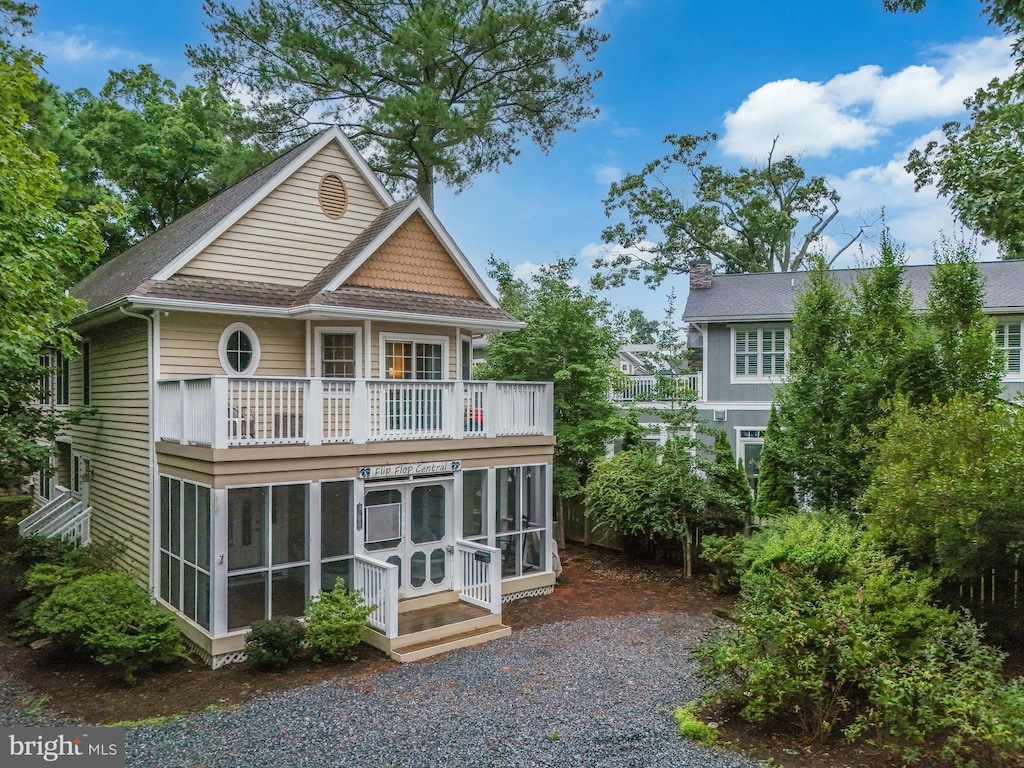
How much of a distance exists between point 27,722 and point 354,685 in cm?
356

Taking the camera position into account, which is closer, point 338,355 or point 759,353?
point 338,355

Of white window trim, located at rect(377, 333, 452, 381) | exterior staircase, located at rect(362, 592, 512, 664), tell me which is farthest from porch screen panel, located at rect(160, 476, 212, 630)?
white window trim, located at rect(377, 333, 452, 381)

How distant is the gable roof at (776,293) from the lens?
18.8 m

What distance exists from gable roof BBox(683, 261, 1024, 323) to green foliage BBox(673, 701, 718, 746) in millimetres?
14622

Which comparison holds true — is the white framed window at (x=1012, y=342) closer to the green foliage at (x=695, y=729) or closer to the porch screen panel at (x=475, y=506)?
the porch screen panel at (x=475, y=506)

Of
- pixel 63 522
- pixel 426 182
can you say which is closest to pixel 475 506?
pixel 63 522

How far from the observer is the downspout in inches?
412

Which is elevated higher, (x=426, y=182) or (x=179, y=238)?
(x=426, y=182)

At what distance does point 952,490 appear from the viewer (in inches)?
302

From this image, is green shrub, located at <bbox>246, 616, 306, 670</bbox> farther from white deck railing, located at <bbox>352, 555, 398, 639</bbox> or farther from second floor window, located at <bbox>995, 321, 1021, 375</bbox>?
second floor window, located at <bbox>995, 321, 1021, 375</bbox>

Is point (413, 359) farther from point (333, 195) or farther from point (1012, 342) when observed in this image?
point (1012, 342)

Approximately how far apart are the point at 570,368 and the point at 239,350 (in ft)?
24.6

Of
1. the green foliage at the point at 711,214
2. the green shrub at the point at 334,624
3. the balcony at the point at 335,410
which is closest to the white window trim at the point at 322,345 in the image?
the balcony at the point at 335,410

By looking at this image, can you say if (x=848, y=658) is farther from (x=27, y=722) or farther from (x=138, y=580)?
(x=138, y=580)
